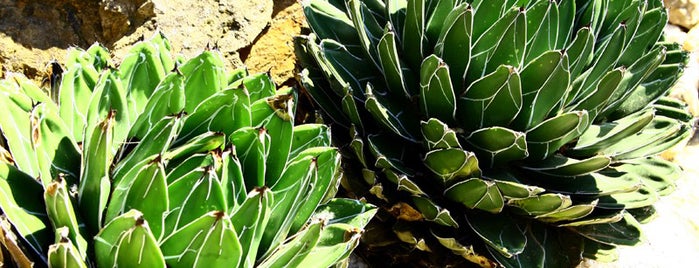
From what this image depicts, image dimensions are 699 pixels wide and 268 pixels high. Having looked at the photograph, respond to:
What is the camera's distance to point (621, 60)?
1838 millimetres

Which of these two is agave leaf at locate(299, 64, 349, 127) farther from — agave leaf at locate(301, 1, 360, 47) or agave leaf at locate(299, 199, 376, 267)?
agave leaf at locate(299, 199, 376, 267)

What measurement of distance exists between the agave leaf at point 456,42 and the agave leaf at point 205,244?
0.77m

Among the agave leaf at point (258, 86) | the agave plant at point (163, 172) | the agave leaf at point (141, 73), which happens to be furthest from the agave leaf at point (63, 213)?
the agave leaf at point (258, 86)

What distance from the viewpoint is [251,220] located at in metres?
1.09

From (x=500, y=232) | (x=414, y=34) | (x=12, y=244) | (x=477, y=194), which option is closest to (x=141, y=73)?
(x=12, y=244)

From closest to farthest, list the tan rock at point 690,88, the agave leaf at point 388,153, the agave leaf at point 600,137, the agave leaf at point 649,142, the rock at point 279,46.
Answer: the agave leaf at point 388,153 → the agave leaf at point 600,137 → the agave leaf at point 649,142 → the rock at point 279,46 → the tan rock at point 690,88

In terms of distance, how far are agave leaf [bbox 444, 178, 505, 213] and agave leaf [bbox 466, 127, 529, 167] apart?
8cm

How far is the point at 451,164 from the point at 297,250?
0.53m

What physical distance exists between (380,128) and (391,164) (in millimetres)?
134

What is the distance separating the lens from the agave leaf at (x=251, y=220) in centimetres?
107

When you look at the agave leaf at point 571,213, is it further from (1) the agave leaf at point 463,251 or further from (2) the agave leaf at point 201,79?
(2) the agave leaf at point 201,79

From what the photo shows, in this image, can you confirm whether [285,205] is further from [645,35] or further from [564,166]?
[645,35]

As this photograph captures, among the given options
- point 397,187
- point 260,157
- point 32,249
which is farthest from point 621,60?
point 32,249

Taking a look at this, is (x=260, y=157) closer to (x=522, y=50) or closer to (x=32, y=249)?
(x=32, y=249)
